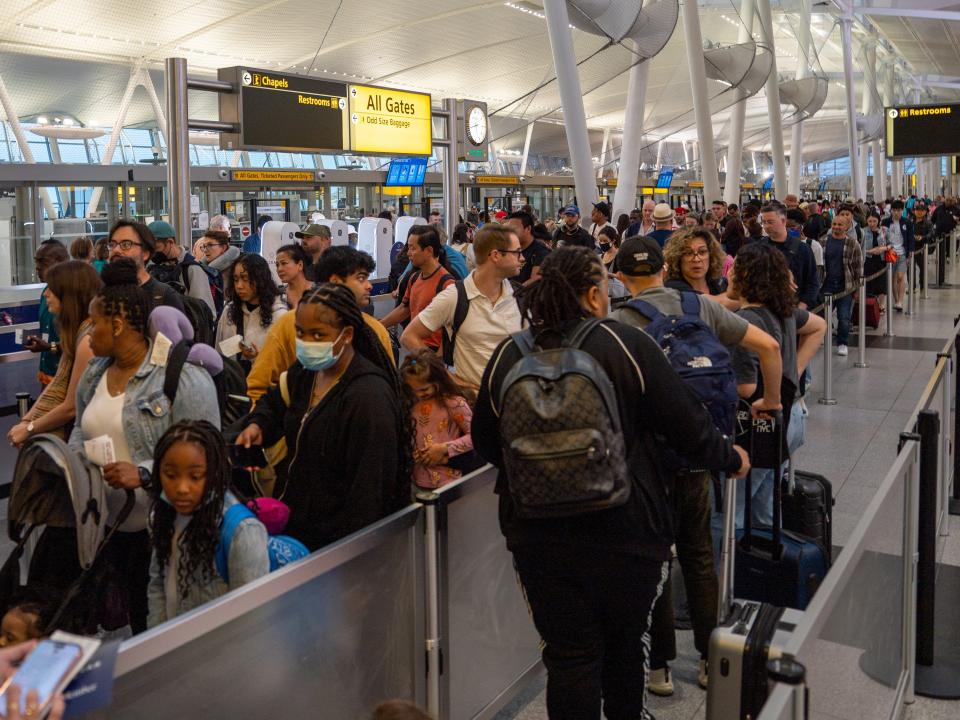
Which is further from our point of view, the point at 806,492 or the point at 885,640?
the point at 806,492

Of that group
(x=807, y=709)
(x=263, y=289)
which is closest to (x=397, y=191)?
(x=263, y=289)

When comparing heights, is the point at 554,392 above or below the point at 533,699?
above

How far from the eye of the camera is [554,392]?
8.66ft

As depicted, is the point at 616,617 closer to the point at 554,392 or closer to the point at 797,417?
the point at 554,392

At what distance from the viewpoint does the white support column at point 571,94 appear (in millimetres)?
14250

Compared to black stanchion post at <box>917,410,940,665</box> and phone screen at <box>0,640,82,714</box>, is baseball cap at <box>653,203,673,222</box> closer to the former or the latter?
black stanchion post at <box>917,410,940,665</box>

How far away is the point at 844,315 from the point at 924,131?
28.8ft

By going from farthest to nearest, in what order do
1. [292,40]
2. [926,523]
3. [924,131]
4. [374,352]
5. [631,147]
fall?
[292,40] < [924,131] < [631,147] < [926,523] < [374,352]

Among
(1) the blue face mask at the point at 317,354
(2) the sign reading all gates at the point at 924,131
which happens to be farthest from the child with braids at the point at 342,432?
(2) the sign reading all gates at the point at 924,131

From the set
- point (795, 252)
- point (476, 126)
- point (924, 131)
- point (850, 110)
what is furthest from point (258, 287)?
point (850, 110)

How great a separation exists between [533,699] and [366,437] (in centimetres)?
150

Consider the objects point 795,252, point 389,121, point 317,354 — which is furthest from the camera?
point 389,121

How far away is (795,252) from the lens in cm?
894

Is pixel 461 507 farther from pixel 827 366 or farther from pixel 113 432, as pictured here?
pixel 827 366
